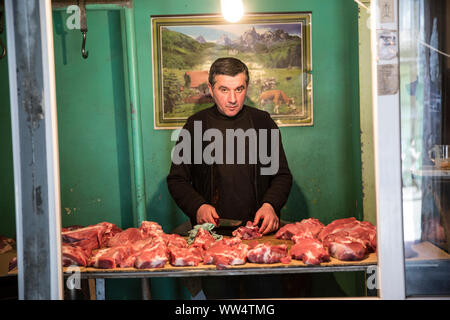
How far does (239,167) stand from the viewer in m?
3.65

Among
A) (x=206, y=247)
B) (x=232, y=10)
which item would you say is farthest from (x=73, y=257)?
(x=232, y=10)

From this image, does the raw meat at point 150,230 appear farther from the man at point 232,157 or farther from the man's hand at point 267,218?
the man's hand at point 267,218

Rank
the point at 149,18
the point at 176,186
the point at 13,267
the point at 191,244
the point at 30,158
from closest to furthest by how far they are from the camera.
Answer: the point at 30,158 < the point at 13,267 < the point at 191,244 < the point at 176,186 < the point at 149,18

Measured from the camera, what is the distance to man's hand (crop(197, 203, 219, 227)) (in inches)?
127

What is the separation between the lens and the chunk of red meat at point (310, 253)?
2359mm

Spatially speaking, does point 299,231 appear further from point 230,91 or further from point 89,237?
point 89,237

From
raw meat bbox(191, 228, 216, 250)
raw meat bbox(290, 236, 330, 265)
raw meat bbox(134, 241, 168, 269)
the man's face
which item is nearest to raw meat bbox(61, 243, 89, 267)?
raw meat bbox(134, 241, 168, 269)

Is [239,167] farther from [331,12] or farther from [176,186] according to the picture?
[331,12]

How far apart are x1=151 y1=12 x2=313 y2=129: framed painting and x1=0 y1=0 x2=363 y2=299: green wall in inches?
3.5

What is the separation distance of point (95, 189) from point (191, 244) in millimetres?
1610

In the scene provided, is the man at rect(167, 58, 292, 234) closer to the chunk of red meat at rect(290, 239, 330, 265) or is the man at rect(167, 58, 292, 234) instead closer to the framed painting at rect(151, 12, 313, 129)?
the framed painting at rect(151, 12, 313, 129)

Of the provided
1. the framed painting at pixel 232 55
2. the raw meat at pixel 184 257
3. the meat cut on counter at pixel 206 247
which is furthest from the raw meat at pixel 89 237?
the framed painting at pixel 232 55
